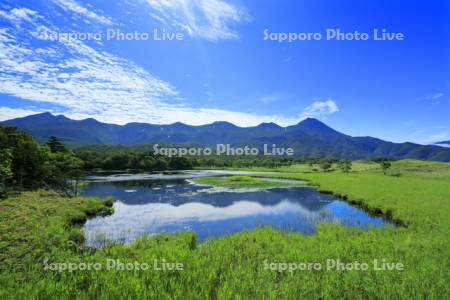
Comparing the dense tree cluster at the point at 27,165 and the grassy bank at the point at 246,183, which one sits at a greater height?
the dense tree cluster at the point at 27,165

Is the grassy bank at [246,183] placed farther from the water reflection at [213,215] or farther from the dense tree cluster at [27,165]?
the dense tree cluster at [27,165]

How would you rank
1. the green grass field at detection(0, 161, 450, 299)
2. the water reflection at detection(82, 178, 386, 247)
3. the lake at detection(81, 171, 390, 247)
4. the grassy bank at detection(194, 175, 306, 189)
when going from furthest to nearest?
the grassy bank at detection(194, 175, 306, 189) < the water reflection at detection(82, 178, 386, 247) < the lake at detection(81, 171, 390, 247) < the green grass field at detection(0, 161, 450, 299)

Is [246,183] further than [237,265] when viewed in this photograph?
Yes

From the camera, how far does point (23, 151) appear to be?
3206cm

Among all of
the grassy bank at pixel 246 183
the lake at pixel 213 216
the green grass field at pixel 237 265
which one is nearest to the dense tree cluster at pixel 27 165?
the lake at pixel 213 216

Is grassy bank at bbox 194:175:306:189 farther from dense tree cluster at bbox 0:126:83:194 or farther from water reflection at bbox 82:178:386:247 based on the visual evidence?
dense tree cluster at bbox 0:126:83:194

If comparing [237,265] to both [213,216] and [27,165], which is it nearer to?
[213,216]

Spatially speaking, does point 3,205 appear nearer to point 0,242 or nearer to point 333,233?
point 0,242

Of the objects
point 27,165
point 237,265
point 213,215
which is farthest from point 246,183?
point 237,265

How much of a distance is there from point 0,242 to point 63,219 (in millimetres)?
9524

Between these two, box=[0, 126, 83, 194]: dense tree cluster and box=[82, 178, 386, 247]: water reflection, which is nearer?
box=[82, 178, 386, 247]: water reflection

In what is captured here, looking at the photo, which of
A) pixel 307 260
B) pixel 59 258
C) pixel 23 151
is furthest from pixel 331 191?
pixel 23 151

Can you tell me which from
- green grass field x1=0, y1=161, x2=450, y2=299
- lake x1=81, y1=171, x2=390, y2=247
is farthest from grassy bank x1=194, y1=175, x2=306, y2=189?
green grass field x1=0, y1=161, x2=450, y2=299

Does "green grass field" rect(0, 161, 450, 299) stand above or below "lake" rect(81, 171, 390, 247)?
above
